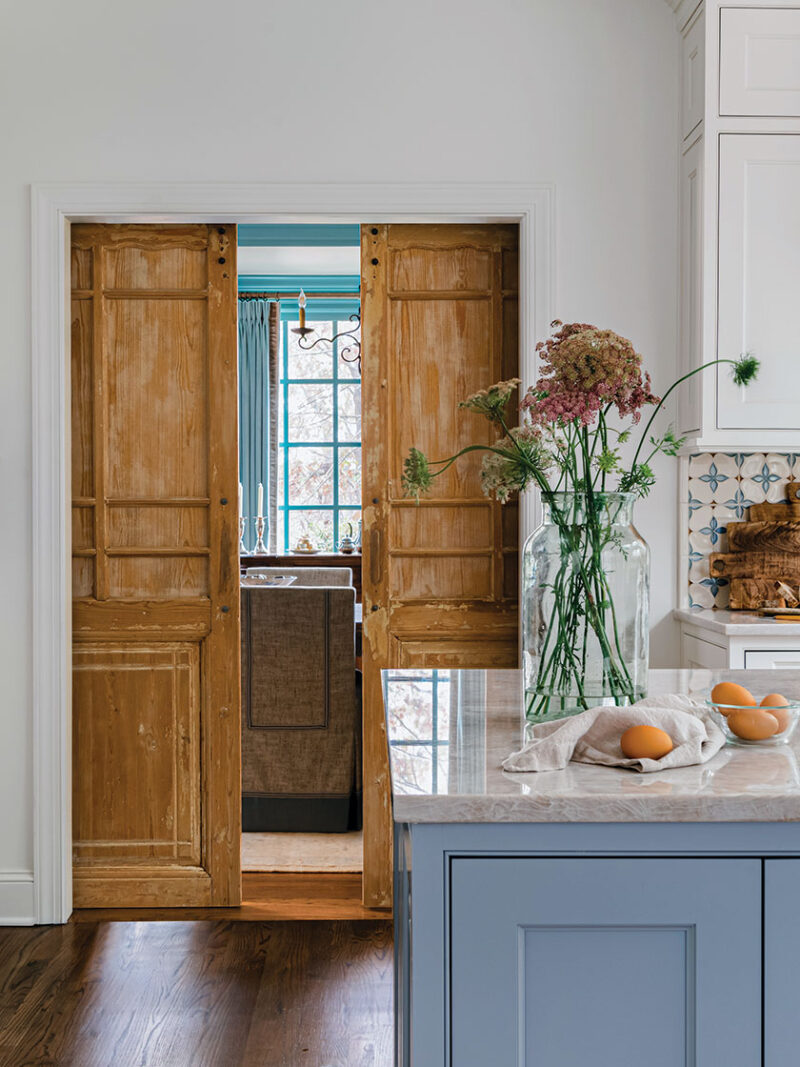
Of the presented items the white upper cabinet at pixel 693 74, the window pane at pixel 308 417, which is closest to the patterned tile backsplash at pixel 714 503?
the white upper cabinet at pixel 693 74

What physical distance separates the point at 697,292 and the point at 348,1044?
88.5 inches

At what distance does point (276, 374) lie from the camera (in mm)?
7531

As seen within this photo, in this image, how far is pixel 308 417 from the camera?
24.9ft

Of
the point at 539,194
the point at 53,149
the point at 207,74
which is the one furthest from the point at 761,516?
the point at 53,149

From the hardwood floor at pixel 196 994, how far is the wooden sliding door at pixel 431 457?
1.33ft

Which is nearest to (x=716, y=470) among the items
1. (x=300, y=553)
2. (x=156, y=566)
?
(x=156, y=566)

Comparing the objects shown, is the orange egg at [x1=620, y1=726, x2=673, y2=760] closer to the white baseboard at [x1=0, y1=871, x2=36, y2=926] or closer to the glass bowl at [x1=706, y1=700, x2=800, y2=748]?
the glass bowl at [x1=706, y1=700, x2=800, y2=748]

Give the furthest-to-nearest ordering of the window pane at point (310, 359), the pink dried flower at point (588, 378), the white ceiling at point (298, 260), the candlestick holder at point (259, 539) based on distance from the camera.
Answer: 1. the window pane at point (310, 359)
2. the candlestick holder at point (259, 539)
3. the white ceiling at point (298, 260)
4. the pink dried flower at point (588, 378)

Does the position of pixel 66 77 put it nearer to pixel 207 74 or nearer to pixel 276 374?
pixel 207 74

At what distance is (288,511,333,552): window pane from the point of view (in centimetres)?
750

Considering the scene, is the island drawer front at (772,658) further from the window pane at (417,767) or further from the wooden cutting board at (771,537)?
the window pane at (417,767)

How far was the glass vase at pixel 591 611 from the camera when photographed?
149 cm

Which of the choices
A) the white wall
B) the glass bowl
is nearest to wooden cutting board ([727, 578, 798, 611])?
the white wall

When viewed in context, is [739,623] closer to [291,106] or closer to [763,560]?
[763,560]
